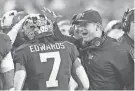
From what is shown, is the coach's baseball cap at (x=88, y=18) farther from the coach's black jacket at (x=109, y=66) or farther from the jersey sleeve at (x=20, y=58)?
the jersey sleeve at (x=20, y=58)

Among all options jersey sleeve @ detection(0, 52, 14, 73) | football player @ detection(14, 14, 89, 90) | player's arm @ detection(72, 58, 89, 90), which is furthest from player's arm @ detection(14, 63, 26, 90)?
player's arm @ detection(72, 58, 89, 90)

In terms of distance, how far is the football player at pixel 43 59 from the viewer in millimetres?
3094

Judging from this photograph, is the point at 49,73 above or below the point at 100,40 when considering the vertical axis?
below

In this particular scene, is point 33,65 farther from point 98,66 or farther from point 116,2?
point 116,2

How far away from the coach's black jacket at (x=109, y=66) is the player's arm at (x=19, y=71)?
83cm

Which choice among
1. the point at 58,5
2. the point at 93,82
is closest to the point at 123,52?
the point at 93,82

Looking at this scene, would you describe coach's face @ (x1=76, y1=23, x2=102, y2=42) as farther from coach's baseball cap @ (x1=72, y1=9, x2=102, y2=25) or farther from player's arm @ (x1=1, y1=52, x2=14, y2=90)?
player's arm @ (x1=1, y1=52, x2=14, y2=90)

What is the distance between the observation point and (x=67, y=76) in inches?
126

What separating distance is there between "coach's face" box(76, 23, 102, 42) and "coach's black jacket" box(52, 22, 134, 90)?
0.27 ft

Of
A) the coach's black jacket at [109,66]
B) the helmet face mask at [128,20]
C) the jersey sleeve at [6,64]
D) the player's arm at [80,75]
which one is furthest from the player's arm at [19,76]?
the helmet face mask at [128,20]

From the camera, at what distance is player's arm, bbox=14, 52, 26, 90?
10.1 ft

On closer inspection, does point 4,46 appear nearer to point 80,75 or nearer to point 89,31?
point 80,75

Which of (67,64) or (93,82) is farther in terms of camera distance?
(93,82)

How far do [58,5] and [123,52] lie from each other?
11.5 ft
